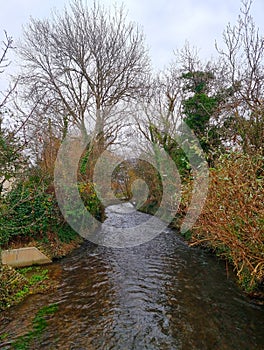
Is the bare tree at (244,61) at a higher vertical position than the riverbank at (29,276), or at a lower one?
higher

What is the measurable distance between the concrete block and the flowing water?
0.49 m

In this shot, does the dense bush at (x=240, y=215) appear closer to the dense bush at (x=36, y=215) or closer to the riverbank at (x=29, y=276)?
the riverbank at (x=29, y=276)

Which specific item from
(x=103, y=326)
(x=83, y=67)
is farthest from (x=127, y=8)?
(x=103, y=326)

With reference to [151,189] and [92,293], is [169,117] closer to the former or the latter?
[151,189]

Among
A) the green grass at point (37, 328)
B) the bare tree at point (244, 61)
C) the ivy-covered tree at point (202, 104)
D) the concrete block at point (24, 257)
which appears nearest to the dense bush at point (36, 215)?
the concrete block at point (24, 257)

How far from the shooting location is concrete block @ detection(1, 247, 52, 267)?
722 cm

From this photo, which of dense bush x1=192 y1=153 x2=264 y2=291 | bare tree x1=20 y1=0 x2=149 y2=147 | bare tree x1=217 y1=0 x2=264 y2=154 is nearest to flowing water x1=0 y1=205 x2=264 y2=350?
dense bush x1=192 y1=153 x2=264 y2=291

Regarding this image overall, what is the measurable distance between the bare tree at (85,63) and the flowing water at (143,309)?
9.17m

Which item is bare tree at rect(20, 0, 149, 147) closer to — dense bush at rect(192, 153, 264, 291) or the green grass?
dense bush at rect(192, 153, 264, 291)

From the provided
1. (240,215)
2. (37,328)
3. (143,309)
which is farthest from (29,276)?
(240,215)

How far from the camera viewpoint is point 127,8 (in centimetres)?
1463

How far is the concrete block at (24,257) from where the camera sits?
7219mm

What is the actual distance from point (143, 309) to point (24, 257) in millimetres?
4055

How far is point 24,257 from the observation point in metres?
7.42
